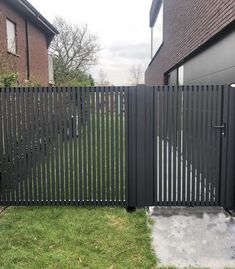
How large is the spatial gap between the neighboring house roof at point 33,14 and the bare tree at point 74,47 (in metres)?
14.2

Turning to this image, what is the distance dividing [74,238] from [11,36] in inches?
443

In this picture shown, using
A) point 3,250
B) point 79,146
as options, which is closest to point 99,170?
point 79,146

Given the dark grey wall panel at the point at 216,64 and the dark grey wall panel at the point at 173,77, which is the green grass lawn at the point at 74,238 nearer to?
the dark grey wall panel at the point at 216,64

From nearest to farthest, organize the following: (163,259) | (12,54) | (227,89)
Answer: (163,259) < (227,89) < (12,54)

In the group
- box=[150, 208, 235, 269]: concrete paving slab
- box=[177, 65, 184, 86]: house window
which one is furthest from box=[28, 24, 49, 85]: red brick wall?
box=[150, 208, 235, 269]: concrete paving slab

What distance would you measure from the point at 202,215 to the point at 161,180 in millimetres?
794

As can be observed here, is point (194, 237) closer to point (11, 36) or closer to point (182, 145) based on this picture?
point (182, 145)

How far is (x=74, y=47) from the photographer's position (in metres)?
34.9

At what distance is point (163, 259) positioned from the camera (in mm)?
3951

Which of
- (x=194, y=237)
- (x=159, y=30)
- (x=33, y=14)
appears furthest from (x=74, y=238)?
(x=159, y=30)

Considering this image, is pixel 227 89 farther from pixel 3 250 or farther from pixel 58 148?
pixel 3 250

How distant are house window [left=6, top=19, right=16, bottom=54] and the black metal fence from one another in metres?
8.63

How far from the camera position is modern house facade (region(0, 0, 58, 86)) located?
1238cm

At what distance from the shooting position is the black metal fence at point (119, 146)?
5.22m
